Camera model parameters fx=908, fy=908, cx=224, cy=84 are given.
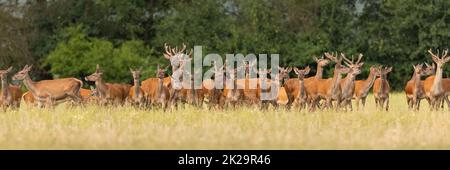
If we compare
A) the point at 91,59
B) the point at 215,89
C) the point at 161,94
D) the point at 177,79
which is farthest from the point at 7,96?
the point at 91,59

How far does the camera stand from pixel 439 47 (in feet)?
147

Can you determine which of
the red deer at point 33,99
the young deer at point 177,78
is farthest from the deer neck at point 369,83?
the red deer at point 33,99

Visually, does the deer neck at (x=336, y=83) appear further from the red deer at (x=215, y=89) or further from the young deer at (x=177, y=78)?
→ the young deer at (x=177, y=78)

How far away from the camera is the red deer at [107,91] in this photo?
904 inches

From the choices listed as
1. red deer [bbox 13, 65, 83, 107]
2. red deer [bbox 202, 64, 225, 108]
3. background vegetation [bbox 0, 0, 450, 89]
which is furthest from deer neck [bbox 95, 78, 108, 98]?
background vegetation [bbox 0, 0, 450, 89]

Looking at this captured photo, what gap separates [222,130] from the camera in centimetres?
1355

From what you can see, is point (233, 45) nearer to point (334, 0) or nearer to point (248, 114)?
point (334, 0)

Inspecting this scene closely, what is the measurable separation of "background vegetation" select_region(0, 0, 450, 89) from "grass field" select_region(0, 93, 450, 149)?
27.8 meters

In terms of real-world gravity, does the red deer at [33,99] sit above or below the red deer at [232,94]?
below

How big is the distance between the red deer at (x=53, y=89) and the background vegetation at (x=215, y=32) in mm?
22556

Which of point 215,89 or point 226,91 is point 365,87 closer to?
point 226,91

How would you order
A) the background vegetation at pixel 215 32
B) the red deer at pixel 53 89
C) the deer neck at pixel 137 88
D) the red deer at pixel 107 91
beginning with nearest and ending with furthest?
the deer neck at pixel 137 88 < the red deer at pixel 53 89 < the red deer at pixel 107 91 < the background vegetation at pixel 215 32

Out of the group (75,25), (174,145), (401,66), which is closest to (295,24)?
(401,66)

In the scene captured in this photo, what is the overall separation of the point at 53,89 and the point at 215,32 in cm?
2598
